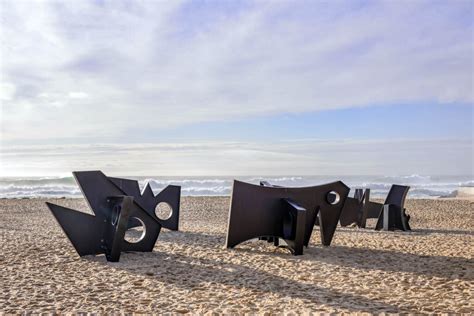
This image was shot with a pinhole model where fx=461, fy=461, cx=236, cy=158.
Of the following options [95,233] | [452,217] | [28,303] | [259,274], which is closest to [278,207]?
[259,274]

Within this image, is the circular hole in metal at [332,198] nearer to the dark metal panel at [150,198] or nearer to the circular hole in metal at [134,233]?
the circular hole in metal at [134,233]

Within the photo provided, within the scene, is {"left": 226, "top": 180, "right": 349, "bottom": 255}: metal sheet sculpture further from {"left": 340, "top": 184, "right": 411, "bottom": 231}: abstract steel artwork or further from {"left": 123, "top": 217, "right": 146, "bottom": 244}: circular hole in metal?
{"left": 340, "top": 184, "right": 411, "bottom": 231}: abstract steel artwork

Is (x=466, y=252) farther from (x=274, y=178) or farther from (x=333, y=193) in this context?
(x=274, y=178)

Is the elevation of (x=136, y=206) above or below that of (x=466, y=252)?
above

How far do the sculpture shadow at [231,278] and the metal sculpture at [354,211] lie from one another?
19.6ft

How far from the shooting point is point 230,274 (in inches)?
236

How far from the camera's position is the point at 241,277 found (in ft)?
19.1

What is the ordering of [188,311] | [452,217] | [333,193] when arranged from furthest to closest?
1. [452,217]
2. [333,193]
3. [188,311]

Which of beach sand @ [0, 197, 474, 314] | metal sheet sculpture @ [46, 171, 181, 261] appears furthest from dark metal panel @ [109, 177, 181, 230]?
metal sheet sculpture @ [46, 171, 181, 261]

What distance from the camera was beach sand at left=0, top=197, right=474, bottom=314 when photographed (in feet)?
15.4

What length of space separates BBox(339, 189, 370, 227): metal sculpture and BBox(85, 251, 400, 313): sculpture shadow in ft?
19.6

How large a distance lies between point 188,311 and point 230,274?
5.10ft

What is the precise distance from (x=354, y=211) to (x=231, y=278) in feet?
22.9

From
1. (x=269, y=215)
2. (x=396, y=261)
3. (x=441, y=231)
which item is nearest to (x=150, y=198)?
(x=269, y=215)
